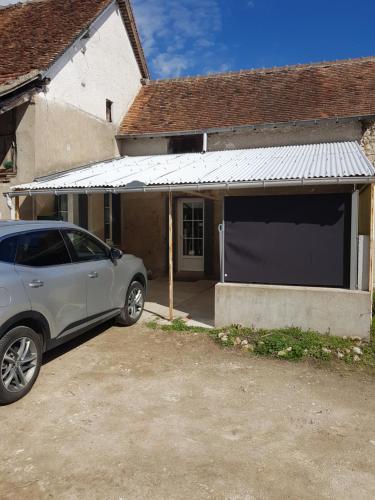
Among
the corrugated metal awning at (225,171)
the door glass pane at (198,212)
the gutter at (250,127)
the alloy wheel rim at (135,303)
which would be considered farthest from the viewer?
the door glass pane at (198,212)

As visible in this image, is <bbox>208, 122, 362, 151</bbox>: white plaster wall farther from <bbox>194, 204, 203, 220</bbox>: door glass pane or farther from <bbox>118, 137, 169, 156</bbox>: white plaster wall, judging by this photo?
<bbox>194, 204, 203, 220</bbox>: door glass pane

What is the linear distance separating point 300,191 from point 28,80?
6.31 meters

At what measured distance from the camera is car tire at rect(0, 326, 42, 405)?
4.04 metres

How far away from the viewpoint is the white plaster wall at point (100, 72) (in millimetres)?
9648

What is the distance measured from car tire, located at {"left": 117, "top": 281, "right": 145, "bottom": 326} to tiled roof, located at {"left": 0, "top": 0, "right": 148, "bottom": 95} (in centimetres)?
480

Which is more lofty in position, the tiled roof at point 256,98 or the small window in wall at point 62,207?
the tiled roof at point 256,98

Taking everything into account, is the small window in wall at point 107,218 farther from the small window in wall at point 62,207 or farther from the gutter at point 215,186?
the gutter at point 215,186

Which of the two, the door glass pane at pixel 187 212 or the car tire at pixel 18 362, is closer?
the car tire at pixel 18 362

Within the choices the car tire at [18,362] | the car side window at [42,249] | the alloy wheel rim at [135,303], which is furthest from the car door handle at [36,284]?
the alloy wheel rim at [135,303]

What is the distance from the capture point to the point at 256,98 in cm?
1180

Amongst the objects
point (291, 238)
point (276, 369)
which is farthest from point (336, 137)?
point (276, 369)

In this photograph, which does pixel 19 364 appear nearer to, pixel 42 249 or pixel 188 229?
pixel 42 249

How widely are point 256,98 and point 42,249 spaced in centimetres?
904

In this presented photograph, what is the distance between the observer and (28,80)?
8.39m
